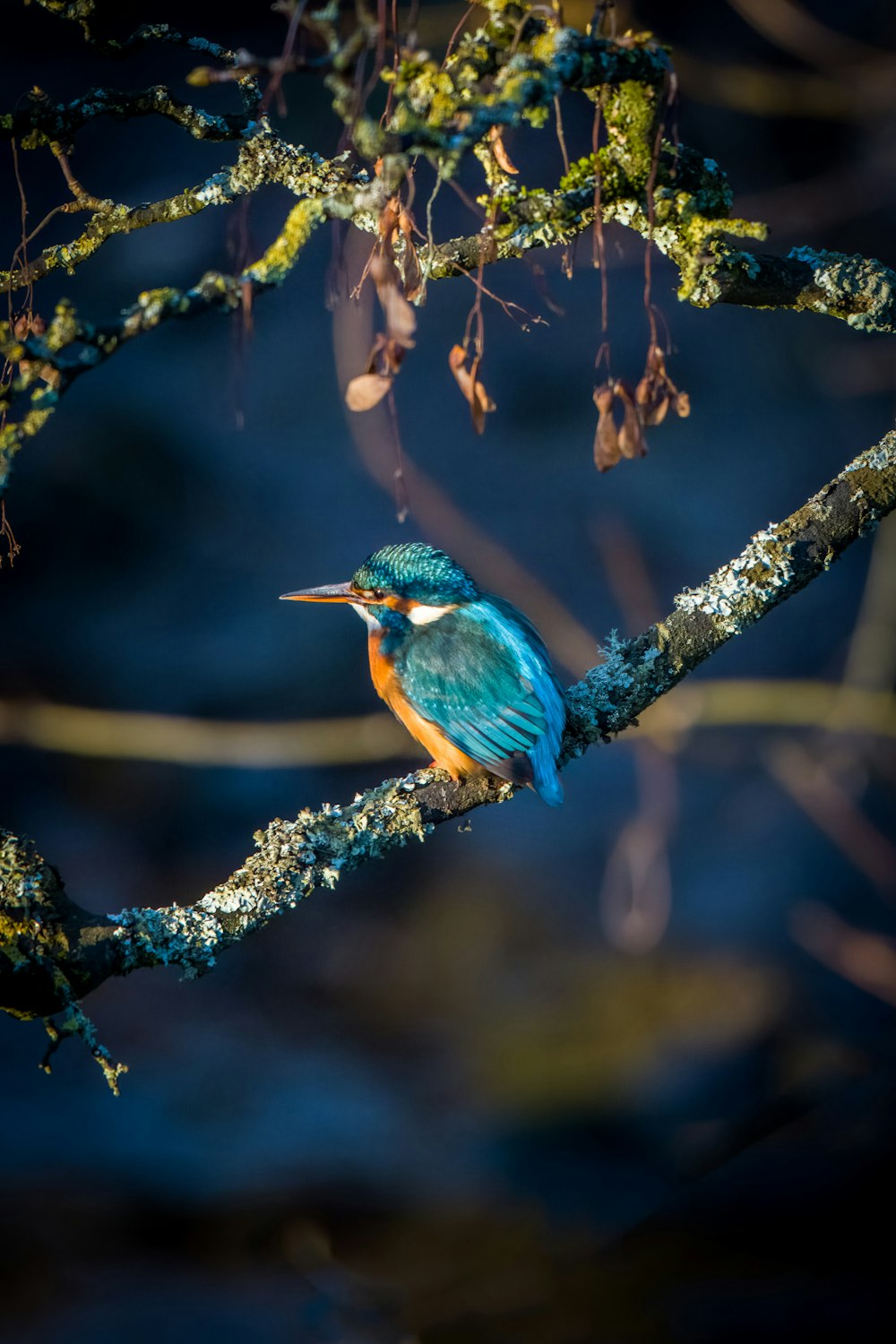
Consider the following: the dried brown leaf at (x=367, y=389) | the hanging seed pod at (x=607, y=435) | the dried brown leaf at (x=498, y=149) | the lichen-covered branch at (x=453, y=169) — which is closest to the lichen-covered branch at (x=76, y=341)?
the lichen-covered branch at (x=453, y=169)

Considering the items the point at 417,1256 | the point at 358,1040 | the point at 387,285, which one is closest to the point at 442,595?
the point at 387,285

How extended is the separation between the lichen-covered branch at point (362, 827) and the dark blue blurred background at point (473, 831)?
65.3 inches

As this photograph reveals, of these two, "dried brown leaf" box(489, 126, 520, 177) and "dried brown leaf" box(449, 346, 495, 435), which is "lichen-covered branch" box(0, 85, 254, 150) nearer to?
"dried brown leaf" box(489, 126, 520, 177)

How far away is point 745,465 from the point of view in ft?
11.2

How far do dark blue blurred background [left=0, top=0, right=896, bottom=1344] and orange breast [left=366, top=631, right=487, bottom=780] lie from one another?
127 cm

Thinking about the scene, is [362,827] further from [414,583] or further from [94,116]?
[94,116]

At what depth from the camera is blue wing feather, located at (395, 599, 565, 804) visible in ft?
5.13

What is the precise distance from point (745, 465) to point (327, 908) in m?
1.92

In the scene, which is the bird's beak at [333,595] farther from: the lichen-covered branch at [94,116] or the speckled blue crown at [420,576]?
the lichen-covered branch at [94,116]

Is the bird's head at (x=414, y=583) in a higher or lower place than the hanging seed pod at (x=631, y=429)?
higher

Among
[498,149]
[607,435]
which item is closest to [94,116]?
[498,149]

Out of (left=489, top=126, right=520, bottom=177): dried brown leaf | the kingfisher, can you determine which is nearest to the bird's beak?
the kingfisher

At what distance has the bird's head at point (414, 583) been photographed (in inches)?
71.1

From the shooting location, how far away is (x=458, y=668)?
172 centimetres
